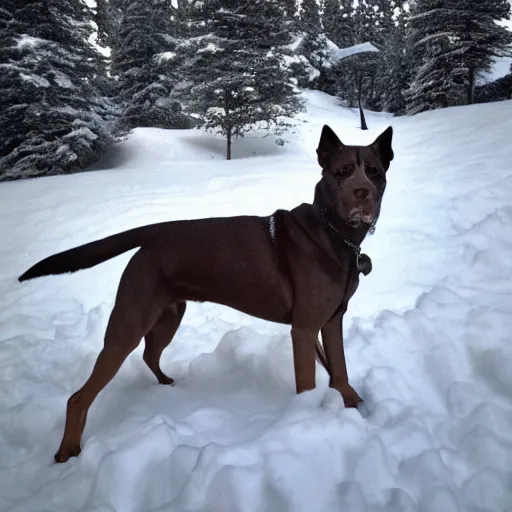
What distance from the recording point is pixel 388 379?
2391mm

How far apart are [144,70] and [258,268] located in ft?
56.9

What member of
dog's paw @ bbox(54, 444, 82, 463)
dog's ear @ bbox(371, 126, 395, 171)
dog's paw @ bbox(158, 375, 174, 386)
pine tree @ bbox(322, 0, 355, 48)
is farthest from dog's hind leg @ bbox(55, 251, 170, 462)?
pine tree @ bbox(322, 0, 355, 48)

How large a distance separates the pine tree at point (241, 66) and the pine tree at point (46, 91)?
11.8 feet

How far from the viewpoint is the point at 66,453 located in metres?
2.06

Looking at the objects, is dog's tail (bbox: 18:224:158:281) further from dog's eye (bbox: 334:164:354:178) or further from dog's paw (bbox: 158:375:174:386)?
dog's eye (bbox: 334:164:354:178)

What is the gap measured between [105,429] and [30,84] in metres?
11.9

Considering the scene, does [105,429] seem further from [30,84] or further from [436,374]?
[30,84]

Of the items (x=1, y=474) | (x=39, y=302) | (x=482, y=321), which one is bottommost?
(x=39, y=302)

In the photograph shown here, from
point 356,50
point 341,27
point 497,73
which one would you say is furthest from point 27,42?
point 341,27

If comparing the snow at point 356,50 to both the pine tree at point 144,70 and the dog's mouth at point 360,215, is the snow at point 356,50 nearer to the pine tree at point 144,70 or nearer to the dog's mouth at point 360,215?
the pine tree at point 144,70

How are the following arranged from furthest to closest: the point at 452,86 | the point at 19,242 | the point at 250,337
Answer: the point at 452,86
the point at 19,242
the point at 250,337

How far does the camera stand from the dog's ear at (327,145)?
2076mm

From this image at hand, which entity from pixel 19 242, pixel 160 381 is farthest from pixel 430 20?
pixel 160 381

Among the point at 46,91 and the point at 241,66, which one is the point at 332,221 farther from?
the point at 46,91
